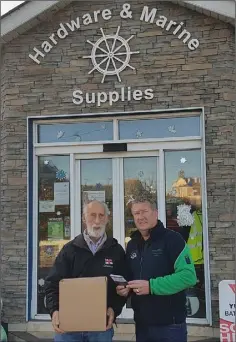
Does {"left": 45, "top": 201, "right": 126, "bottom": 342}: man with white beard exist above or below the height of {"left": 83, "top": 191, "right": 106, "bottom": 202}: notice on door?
below

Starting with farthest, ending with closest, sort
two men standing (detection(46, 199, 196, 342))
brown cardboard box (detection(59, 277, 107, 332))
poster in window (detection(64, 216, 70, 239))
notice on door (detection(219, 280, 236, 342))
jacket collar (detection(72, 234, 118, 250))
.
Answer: poster in window (detection(64, 216, 70, 239)), notice on door (detection(219, 280, 236, 342)), jacket collar (detection(72, 234, 118, 250)), two men standing (detection(46, 199, 196, 342)), brown cardboard box (detection(59, 277, 107, 332))

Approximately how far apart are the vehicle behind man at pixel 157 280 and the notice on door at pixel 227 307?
1.80m

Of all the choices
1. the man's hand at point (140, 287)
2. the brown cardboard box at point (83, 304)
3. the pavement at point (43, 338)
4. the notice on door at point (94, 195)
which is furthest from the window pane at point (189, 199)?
the brown cardboard box at point (83, 304)

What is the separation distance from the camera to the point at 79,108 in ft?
20.9

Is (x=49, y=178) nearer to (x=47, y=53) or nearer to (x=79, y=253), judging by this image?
(x=47, y=53)

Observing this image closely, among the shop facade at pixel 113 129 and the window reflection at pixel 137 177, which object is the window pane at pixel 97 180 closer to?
the shop facade at pixel 113 129

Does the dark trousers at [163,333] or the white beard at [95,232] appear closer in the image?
the dark trousers at [163,333]

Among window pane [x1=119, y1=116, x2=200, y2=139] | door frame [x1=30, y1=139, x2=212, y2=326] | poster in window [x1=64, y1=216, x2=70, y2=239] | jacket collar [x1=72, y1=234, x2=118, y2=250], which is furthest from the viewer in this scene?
poster in window [x1=64, y1=216, x2=70, y2=239]

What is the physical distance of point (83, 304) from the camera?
11.0 feet

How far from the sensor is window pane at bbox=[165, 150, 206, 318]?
6043 millimetres

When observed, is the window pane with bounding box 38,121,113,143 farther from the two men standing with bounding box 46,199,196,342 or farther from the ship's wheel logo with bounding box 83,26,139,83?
the two men standing with bounding box 46,199,196,342

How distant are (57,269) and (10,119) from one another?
347 centimetres

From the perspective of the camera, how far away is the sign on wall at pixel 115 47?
244 inches

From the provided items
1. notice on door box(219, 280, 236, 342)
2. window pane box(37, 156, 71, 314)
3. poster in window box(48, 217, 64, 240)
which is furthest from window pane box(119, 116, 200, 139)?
notice on door box(219, 280, 236, 342)
